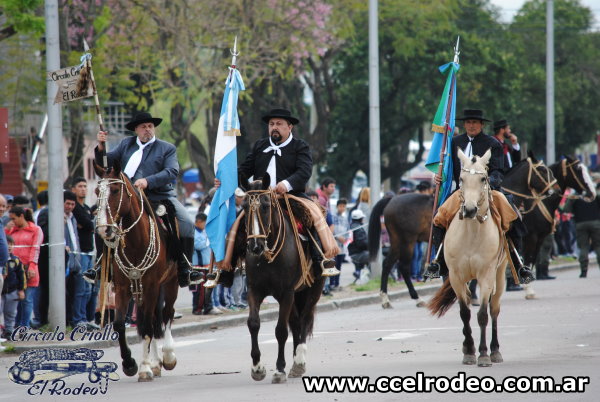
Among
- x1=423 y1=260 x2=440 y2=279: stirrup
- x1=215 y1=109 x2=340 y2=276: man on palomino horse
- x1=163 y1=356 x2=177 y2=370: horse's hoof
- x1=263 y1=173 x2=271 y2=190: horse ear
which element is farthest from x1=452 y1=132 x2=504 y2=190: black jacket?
x1=163 y1=356 x2=177 y2=370: horse's hoof

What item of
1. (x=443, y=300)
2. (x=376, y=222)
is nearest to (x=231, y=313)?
(x=376, y=222)

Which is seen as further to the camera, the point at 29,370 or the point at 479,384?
the point at 29,370

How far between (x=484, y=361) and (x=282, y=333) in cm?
221

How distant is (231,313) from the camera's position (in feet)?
62.8

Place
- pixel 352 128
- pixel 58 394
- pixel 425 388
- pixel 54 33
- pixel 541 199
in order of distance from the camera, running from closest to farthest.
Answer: pixel 425 388 → pixel 58 394 → pixel 54 33 → pixel 541 199 → pixel 352 128

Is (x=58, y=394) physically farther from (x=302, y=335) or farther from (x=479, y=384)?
(x=479, y=384)

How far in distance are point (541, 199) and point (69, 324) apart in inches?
346

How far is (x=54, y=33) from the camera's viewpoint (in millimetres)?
16000

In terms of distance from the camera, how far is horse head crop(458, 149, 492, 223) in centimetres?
1224

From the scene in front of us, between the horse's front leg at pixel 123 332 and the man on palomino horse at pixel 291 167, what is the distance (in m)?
1.60

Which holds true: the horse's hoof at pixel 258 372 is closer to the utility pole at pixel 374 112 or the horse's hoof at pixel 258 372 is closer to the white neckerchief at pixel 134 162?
the white neckerchief at pixel 134 162

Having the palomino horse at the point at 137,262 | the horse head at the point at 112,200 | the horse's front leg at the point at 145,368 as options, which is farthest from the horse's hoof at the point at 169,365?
the horse head at the point at 112,200

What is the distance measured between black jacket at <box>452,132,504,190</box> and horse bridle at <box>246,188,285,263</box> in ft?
11.2

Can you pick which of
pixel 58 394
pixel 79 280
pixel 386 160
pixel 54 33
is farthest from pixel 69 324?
pixel 386 160
